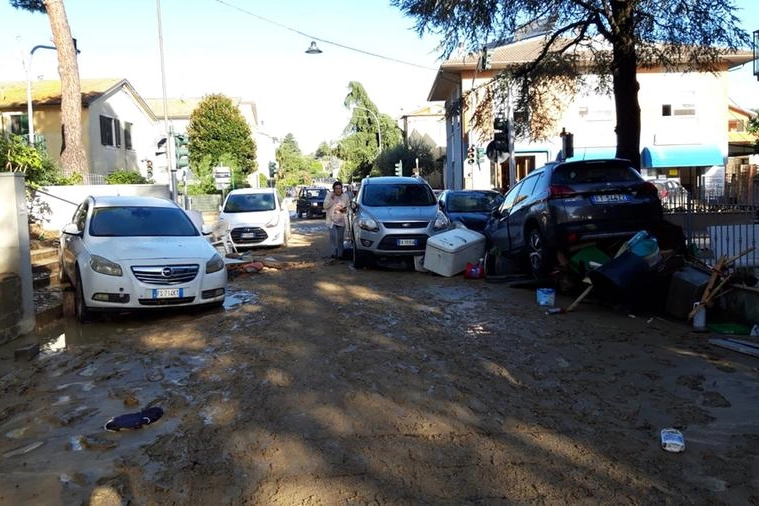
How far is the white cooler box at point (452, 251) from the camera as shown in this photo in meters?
12.7

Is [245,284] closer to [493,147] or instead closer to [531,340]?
[531,340]

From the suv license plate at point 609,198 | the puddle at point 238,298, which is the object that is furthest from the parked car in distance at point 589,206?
the puddle at point 238,298

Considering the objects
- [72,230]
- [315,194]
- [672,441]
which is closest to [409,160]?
[315,194]

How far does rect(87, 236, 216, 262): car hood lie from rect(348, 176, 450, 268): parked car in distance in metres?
4.12

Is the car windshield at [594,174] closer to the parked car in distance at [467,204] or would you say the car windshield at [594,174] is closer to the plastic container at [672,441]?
the parked car in distance at [467,204]

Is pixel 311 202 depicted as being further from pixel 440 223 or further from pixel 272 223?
pixel 440 223

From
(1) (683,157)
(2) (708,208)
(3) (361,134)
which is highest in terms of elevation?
(3) (361,134)

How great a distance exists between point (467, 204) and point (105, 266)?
9993 millimetres

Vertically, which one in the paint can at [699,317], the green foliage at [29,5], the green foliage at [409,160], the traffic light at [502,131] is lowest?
the paint can at [699,317]

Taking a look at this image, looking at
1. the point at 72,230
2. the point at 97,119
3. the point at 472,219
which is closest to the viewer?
the point at 72,230

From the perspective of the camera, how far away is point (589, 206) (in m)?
10.3

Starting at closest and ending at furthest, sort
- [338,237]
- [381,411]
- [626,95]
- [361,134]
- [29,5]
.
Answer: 1. [381,411]
2. [626,95]
3. [338,237]
4. [29,5]
5. [361,134]

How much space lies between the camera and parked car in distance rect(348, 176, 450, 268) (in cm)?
1345

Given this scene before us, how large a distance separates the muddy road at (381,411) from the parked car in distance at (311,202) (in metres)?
31.8
